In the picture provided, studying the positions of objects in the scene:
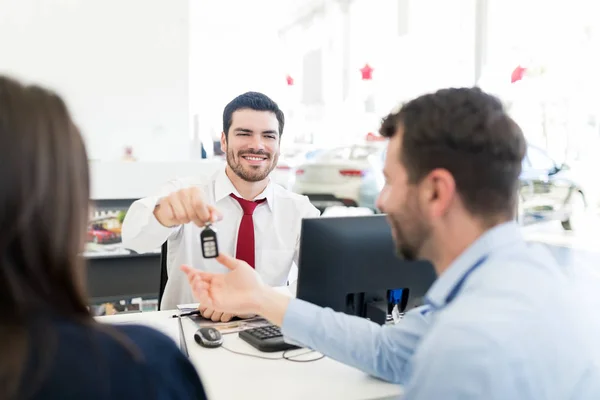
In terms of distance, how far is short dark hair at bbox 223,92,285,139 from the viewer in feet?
7.58

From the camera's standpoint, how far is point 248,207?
2.23 m

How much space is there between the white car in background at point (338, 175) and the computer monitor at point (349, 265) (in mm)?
4001

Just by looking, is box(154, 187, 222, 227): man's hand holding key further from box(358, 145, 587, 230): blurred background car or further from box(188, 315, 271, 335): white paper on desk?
box(358, 145, 587, 230): blurred background car

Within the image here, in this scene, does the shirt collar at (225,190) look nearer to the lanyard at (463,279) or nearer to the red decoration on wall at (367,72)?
the lanyard at (463,279)

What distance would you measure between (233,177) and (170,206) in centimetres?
70

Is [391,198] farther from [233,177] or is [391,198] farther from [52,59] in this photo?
[52,59]

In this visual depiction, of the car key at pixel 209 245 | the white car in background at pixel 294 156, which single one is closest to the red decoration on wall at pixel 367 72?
the white car in background at pixel 294 156

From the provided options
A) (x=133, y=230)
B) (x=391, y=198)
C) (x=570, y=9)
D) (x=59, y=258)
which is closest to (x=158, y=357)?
(x=59, y=258)

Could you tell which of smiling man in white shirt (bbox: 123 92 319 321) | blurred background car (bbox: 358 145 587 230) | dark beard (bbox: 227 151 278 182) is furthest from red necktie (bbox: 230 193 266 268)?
blurred background car (bbox: 358 145 587 230)

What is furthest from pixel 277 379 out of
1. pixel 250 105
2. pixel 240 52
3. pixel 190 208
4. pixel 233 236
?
pixel 240 52

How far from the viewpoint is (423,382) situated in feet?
2.54

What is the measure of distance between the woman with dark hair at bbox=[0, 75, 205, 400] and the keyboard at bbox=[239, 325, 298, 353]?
82cm

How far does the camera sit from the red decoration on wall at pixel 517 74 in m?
3.02

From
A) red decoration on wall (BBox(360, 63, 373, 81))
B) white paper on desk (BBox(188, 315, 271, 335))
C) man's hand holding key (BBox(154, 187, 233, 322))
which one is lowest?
white paper on desk (BBox(188, 315, 271, 335))
